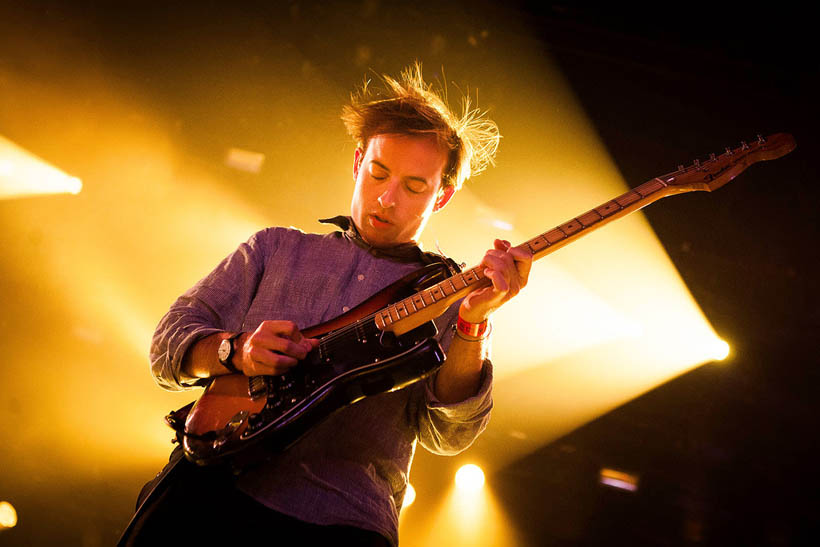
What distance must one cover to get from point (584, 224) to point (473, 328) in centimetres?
59

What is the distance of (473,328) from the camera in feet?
6.13

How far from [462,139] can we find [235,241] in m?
2.33

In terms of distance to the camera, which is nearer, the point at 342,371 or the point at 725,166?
the point at 342,371

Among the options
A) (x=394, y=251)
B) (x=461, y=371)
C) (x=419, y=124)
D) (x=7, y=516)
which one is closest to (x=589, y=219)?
(x=461, y=371)

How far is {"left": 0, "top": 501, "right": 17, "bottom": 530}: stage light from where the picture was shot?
157 inches

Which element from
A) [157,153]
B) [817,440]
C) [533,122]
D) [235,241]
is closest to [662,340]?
[817,440]

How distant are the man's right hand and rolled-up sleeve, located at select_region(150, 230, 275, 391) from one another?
0.25 metres

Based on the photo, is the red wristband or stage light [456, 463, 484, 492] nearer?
the red wristband

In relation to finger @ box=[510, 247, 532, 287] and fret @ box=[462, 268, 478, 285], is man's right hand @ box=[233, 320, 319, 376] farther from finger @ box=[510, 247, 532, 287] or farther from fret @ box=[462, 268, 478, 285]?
finger @ box=[510, 247, 532, 287]

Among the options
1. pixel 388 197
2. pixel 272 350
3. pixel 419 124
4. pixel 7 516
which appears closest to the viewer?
pixel 272 350

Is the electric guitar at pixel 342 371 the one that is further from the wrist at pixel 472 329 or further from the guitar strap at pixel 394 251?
the guitar strap at pixel 394 251

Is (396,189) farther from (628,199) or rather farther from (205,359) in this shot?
(205,359)

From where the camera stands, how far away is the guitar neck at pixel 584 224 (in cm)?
181

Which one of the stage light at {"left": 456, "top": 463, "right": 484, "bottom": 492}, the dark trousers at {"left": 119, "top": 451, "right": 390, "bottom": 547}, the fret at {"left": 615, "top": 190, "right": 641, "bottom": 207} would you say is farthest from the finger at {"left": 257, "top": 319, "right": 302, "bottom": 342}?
the stage light at {"left": 456, "top": 463, "right": 484, "bottom": 492}
